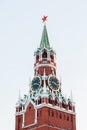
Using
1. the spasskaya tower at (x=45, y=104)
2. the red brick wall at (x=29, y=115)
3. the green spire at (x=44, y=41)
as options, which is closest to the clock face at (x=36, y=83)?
the spasskaya tower at (x=45, y=104)

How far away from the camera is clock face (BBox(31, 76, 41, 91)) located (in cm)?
6731

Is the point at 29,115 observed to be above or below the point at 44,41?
below

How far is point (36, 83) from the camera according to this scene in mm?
67750

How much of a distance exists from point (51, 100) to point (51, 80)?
4.43m

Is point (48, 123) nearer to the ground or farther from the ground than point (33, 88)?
nearer to the ground

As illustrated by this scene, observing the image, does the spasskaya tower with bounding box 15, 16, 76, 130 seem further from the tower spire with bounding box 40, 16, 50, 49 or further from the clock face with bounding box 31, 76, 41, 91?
the tower spire with bounding box 40, 16, 50, 49

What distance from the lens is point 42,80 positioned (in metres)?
67.4

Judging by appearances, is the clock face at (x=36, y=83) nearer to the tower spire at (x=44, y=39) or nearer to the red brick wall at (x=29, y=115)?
A: the red brick wall at (x=29, y=115)

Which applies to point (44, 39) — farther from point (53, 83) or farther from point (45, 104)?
point (45, 104)

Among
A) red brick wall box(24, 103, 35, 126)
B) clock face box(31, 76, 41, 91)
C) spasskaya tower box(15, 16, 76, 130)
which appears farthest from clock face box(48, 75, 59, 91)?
red brick wall box(24, 103, 35, 126)

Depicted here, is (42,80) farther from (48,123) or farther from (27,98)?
(48,123)

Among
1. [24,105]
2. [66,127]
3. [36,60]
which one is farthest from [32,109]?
[36,60]

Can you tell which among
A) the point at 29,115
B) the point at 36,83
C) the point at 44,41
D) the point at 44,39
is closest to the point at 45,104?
the point at 29,115

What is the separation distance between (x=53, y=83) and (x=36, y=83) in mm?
3062
